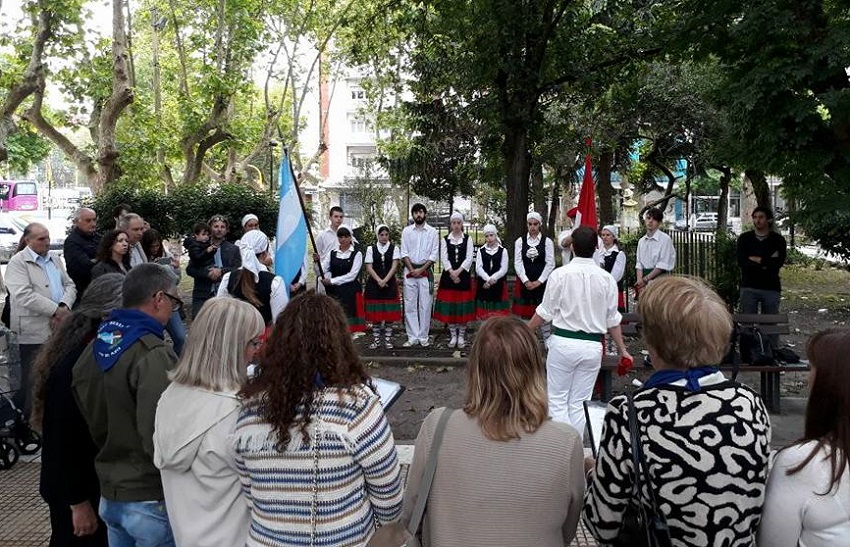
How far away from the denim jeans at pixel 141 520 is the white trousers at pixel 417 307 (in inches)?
323

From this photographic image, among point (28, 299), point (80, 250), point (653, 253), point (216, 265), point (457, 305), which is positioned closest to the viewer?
point (28, 299)

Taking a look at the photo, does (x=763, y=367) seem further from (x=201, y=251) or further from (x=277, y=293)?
(x=201, y=251)

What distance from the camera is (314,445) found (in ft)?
8.23

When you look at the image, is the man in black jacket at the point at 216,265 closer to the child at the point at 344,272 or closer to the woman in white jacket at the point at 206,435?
the child at the point at 344,272

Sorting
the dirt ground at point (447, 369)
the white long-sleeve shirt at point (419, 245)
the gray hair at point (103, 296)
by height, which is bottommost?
the dirt ground at point (447, 369)

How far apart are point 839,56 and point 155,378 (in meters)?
6.93

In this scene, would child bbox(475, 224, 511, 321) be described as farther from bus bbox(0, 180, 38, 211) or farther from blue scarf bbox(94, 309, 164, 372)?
bus bbox(0, 180, 38, 211)

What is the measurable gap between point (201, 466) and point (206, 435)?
0.40ft

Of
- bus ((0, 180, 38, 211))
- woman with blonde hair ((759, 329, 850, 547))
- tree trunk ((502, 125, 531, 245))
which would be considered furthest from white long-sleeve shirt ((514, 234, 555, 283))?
bus ((0, 180, 38, 211))

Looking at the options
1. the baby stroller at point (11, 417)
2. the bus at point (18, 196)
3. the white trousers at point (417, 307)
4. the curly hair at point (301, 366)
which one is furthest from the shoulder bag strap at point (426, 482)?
the bus at point (18, 196)

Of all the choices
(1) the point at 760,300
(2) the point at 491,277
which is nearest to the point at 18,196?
(2) the point at 491,277

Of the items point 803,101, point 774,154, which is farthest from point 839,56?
point 774,154

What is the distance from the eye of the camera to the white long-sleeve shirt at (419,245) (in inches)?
440

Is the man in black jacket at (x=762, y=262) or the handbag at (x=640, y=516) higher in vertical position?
the man in black jacket at (x=762, y=262)
